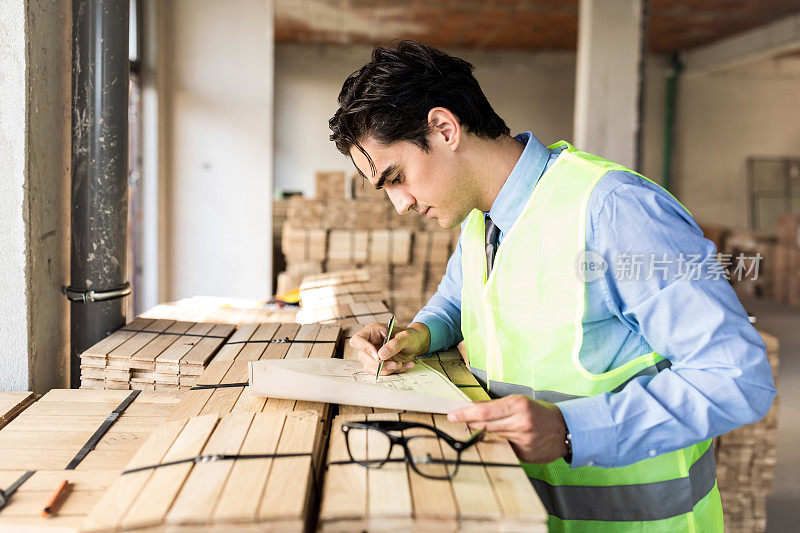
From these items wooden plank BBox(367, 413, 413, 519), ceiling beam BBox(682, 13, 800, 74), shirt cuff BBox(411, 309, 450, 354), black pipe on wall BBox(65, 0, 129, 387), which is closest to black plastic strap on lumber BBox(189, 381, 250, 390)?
shirt cuff BBox(411, 309, 450, 354)

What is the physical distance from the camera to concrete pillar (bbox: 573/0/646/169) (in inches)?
326

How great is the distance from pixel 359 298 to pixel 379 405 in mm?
2403

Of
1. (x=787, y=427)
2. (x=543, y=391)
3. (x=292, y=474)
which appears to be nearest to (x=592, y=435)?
(x=543, y=391)

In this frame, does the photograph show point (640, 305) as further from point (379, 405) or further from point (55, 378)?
point (55, 378)

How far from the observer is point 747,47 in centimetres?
1381

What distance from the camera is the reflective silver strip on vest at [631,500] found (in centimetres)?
178

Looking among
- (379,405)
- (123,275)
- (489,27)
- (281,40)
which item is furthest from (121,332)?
(281,40)

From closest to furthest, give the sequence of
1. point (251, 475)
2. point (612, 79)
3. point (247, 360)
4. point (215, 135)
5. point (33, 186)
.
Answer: point (251, 475)
point (247, 360)
point (33, 186)
point (215, 135)
point (612, 79)

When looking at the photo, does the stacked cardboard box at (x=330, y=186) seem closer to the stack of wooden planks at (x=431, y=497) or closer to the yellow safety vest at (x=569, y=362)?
the yellow safety vest at (x=569, y=362)

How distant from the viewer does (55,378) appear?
304cm

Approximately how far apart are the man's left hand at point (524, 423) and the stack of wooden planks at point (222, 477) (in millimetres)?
398

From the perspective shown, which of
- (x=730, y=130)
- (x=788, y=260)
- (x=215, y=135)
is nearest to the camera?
(x=215, y=135)

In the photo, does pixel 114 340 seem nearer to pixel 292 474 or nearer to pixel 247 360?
pixel 247 360

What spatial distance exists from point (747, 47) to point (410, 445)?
15107 millimetres
